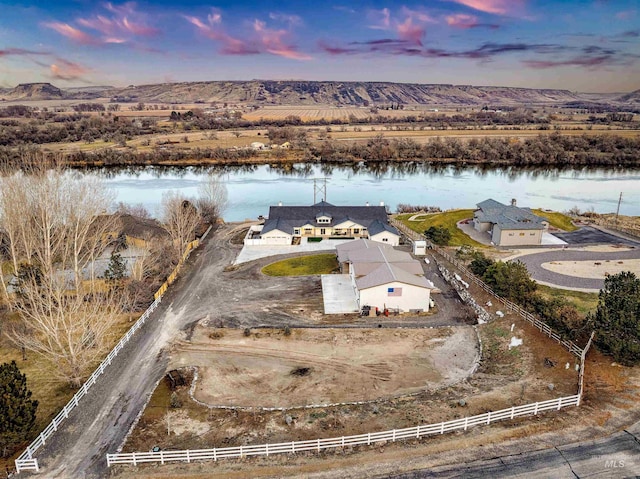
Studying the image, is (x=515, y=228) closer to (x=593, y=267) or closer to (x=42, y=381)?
(x=593, y=267)

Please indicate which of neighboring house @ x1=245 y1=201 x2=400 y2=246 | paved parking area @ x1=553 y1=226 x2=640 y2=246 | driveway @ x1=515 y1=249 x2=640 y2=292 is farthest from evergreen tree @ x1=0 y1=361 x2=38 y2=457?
paved parking area @ x1=553 y1=226 x2=640 y2=246

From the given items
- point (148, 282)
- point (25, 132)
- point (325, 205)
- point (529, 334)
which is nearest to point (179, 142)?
point (25, 132)

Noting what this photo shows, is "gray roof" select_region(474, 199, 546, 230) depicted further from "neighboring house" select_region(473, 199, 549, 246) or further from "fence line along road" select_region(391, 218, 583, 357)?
"fence line along road" select_region(391, 218, 583, 357)

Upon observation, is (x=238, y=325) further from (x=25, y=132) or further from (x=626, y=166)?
(x=25, y=132)

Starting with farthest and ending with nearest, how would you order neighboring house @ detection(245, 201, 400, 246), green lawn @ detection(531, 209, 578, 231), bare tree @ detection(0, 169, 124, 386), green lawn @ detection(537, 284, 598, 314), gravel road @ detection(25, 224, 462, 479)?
green lawn @ detection(531, 209, 578, 231) < neighboring house @ detection(245, 201, 400, 246) < green lawn @ detection(537, 284, 598, 314) < bare tree @ detection(0, 169, 124, 386) < gravel road @ detection(25, 224, 462, 479)

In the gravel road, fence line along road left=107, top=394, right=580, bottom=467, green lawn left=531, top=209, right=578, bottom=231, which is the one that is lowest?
the gravel road

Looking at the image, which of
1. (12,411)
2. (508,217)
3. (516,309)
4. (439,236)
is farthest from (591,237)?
(12,411)
